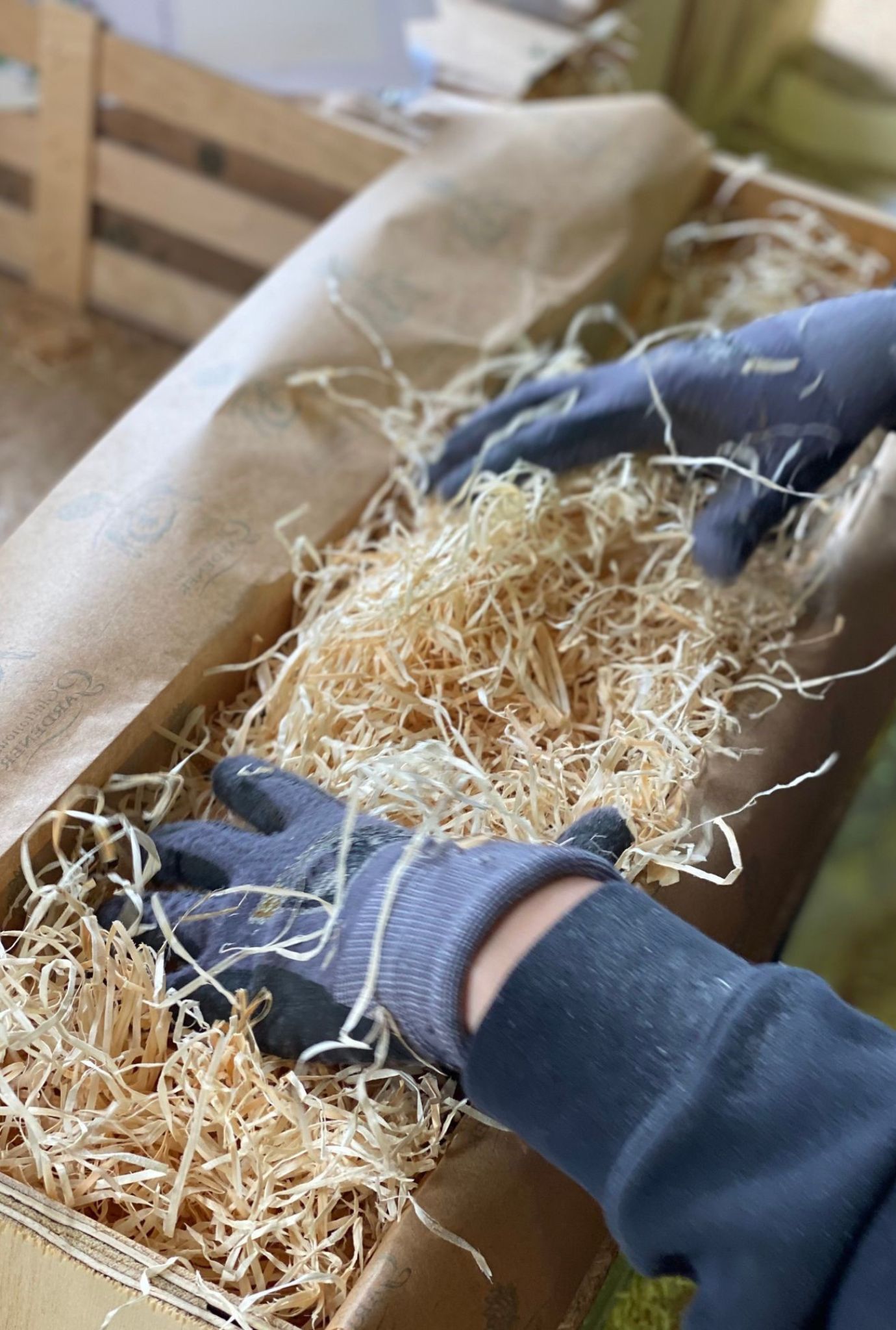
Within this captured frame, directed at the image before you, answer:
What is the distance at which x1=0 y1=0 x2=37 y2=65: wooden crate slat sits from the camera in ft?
4.73

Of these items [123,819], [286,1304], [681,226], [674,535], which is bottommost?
[286,1304]

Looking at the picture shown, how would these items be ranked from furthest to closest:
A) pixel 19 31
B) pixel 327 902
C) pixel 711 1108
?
pixel 19 31
pixel 327 902
pixel 711 1108

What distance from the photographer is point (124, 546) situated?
912 millimetres

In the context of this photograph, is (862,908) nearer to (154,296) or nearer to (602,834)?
(602,834)

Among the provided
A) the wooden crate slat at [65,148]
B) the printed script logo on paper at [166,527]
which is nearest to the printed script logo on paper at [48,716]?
the printed script logo on paper at [166,527]

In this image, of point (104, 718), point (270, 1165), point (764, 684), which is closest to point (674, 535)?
point (764, 684)

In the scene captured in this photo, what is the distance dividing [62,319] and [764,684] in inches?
47.3

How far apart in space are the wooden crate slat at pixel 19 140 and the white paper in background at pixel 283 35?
7.7 inches

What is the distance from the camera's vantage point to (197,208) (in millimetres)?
1524

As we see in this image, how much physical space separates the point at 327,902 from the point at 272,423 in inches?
19.2

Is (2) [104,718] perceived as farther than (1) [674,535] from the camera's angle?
No

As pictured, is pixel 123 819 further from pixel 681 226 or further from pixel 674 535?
pixel 681 226

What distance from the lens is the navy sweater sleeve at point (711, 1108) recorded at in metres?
0.55

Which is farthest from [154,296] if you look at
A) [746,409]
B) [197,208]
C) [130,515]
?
[746,409]
